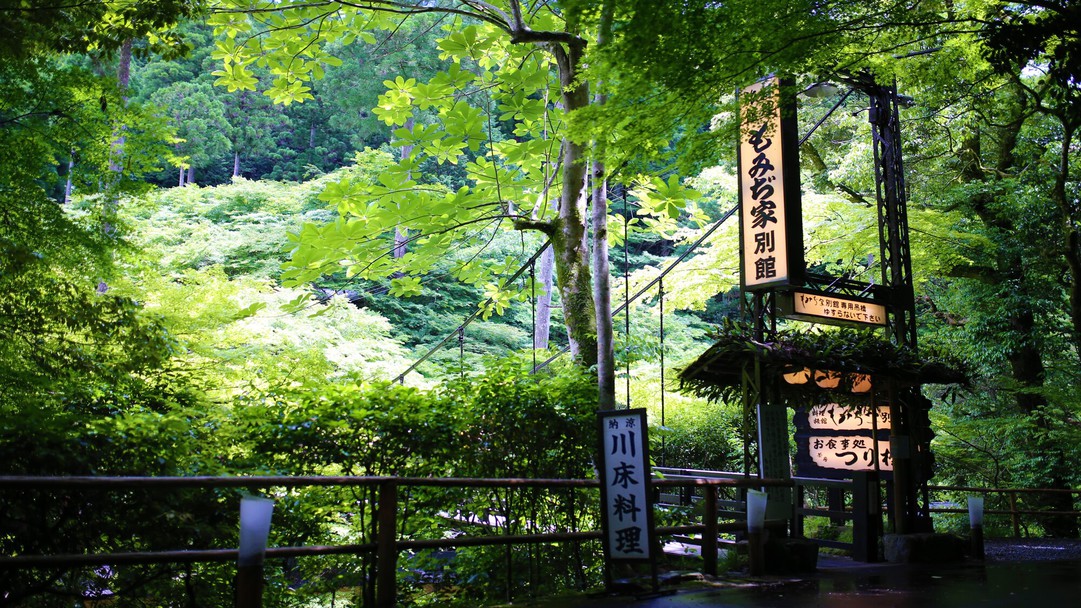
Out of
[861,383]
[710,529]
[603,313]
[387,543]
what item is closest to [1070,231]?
[861,383]

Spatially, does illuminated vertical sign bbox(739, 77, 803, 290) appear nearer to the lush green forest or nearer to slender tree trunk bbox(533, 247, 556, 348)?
the lush green forest

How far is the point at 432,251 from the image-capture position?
25.3ft

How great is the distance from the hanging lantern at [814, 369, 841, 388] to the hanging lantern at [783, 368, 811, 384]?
0.12 meters

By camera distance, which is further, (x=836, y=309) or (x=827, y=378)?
(x=836, y=309)

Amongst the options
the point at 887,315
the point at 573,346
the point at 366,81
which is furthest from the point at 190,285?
the point at 366,81

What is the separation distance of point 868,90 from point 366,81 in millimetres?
14729

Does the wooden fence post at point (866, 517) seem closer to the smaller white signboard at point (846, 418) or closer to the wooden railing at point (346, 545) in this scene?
the smaller white signboard at point (846, 418)

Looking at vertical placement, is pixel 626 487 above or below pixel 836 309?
below

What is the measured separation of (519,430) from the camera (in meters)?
6.09

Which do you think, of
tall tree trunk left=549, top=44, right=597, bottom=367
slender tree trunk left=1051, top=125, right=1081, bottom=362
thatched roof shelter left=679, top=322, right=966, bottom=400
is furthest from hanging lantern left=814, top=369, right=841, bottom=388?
slender tree trunk left=1051, top=125, right=1081, bottom=362

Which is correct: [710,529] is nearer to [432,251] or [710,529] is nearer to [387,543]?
[387,543]

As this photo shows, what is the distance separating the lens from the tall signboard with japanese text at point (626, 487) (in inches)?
191

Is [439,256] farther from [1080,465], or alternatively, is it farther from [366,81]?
[366,81]

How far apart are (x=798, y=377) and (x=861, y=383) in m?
1.38
